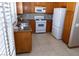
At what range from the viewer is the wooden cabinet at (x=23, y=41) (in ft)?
9.64

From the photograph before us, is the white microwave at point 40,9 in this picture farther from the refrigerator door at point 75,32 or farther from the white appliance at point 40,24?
the refrigerator door at point 75,32

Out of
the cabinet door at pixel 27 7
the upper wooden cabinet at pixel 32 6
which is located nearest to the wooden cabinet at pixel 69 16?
the upper wooden cabinet at pixel 32 6

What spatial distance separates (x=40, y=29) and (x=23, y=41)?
8.93 feet

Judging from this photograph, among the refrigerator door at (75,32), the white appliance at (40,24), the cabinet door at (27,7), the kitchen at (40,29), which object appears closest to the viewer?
the kitchen at (40,29)

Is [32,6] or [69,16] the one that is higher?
[32,6]

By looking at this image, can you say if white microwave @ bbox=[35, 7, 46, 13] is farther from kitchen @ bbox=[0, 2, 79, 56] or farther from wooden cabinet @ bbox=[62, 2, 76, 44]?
wooden cabinet @ bbox=[62, 2, 76, 44]

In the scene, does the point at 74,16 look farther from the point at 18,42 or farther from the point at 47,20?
the point at 47,20

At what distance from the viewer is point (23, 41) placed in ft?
9.94

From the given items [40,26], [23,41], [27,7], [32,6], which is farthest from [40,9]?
[23,41]

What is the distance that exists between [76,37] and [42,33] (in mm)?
2351

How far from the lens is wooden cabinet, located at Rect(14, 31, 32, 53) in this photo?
2938 mm

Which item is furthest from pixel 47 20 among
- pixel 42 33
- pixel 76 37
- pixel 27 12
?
pixel 76 37

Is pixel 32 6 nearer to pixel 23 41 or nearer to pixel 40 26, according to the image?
pixel 40 26

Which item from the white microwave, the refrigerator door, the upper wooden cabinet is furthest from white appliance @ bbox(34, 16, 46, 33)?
the refrigerator door
